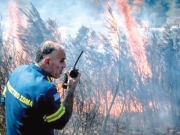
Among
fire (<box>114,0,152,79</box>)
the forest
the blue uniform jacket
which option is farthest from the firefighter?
fire (<box>114,0,152,79</box>)

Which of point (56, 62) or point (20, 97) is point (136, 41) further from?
point (20, 97)

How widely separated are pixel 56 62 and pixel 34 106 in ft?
1.50

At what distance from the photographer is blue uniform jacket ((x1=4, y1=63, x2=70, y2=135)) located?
2090 millimetres

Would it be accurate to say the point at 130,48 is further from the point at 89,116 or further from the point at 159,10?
the point at 159,10

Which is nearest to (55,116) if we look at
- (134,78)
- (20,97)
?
(20,97)

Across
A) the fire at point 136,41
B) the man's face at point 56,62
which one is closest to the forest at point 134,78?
the fire at point 136,41

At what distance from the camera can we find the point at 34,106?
2.10m

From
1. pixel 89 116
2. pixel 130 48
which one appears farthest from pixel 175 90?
pixel 89 116

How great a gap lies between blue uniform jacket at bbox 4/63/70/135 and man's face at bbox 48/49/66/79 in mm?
75

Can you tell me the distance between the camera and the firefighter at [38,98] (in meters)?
2.10

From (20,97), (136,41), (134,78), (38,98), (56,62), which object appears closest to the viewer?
(38,98)

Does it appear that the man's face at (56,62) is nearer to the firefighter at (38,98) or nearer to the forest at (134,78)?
the firefighter at (38,98)

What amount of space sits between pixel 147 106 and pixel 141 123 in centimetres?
132

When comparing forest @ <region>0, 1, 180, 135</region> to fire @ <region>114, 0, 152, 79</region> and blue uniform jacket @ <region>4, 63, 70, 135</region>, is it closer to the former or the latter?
fire @ <region>114, 0, 152, 79</region>
